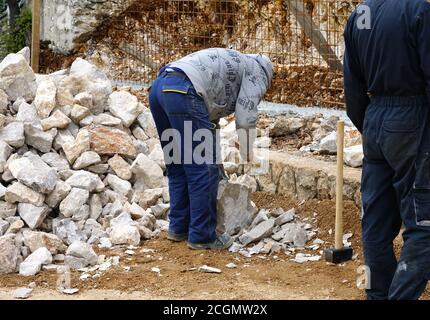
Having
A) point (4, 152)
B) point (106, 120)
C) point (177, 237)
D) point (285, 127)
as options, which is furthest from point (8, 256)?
point (285, 127)

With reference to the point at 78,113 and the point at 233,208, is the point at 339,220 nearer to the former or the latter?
the point at 233,208

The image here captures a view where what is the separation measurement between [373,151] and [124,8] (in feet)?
24.5

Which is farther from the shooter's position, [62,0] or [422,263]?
[62,0]

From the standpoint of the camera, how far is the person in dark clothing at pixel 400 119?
4391 millimetres

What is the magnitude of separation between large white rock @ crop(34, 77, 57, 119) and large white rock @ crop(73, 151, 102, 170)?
61 centimetres

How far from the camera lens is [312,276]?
18.5 feet

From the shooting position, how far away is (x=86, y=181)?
6.75 metres

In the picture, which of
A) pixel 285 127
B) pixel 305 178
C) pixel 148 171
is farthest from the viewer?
pixel 285 127

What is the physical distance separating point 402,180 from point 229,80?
1897 mm

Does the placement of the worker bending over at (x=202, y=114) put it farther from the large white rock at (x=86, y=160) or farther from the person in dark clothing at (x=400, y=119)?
the person in dark clothing at (x=400, y=119)

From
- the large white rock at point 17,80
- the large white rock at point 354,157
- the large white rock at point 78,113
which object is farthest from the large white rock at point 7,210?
the large white rock at point 354,157

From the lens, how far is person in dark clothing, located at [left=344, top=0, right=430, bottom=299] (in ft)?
14.4

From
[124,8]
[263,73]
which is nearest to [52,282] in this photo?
[263,73]

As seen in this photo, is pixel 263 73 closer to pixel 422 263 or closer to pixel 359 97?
pixel 359 97
